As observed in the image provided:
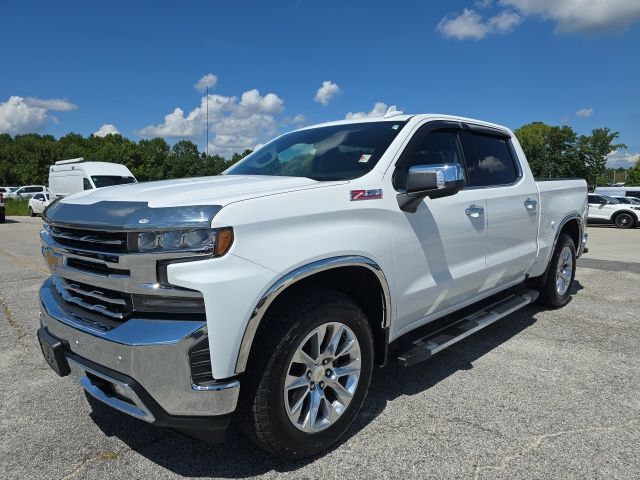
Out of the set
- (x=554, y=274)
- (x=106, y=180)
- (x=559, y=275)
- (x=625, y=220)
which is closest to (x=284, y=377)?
(x=554, y=274)

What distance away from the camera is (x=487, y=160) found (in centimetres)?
407

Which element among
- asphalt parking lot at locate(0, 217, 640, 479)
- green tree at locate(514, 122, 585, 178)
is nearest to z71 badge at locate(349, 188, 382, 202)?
asphalt parking lot at locate(0, 217, 640, 479)

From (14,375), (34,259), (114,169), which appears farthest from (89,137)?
(14,375)

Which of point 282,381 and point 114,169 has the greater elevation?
point 114,169

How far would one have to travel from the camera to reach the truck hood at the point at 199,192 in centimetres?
219

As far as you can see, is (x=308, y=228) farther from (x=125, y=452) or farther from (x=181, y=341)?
(x=125, y=452)

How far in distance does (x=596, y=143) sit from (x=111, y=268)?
50.5 m

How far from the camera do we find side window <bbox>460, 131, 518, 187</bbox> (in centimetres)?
382

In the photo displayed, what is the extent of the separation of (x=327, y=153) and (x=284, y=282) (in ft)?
4.67

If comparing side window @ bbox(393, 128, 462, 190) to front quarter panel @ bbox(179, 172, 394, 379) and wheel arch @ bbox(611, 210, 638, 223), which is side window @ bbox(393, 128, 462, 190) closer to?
front quarter panel @ bbox(179, 172, 394, 379)

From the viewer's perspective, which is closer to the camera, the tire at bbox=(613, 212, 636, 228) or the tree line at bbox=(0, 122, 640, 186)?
the tire at bbox=(613, 212, 636, 228)

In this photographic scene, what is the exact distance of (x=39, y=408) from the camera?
314 centimetres

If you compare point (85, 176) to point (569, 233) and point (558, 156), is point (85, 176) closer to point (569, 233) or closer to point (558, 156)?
point (569, 233)

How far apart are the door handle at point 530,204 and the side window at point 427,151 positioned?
40.4 inches
